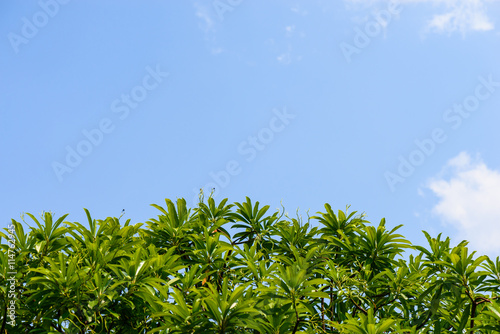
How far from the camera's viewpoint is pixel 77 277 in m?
4.01

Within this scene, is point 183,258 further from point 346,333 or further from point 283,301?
point 346,333

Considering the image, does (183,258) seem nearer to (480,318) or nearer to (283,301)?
(283,301)

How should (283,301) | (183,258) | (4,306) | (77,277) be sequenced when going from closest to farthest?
1. (283,301)
2. (77,277)
3. (4,306)
4. (183,258)

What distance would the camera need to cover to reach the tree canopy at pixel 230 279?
3770 millimetres

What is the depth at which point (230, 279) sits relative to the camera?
4730 millimetres

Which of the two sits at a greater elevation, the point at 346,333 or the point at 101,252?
the point at 346,333

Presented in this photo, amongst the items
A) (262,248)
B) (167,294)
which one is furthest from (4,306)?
(262,248)

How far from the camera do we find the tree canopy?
377 cm

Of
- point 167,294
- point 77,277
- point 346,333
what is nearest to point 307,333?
point 346,333

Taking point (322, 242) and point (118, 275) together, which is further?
point (322, 242)

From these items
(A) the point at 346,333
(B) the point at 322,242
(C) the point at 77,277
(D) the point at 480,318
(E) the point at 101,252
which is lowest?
(C) the point at 77,277

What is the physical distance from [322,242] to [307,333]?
5.19 ft

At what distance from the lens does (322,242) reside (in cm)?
529

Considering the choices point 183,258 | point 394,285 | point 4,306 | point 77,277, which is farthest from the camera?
point 183,258
